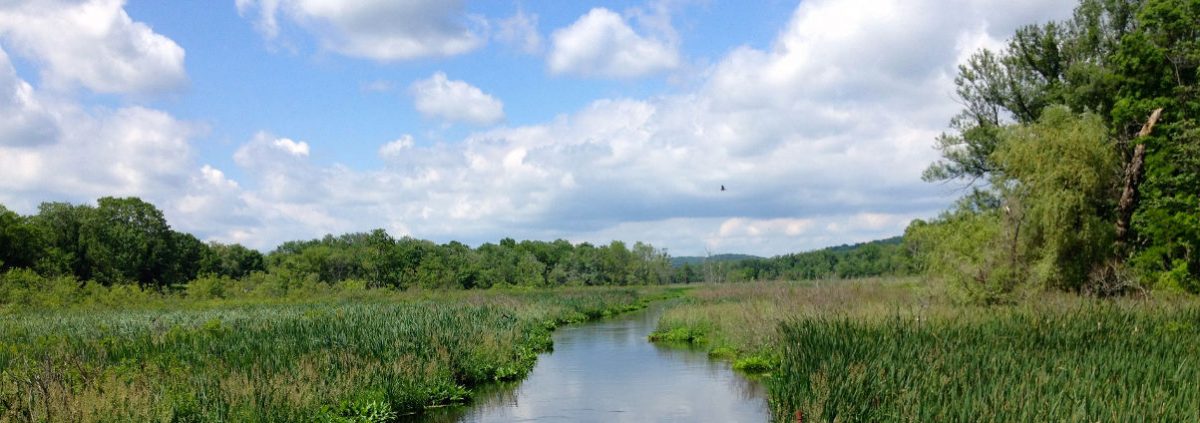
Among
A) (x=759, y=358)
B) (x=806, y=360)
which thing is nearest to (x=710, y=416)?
(x=806, y=360)

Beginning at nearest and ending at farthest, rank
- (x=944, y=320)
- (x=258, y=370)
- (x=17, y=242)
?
(x=258, y=370) → (x=944, y=320) → (x=17, y=242)

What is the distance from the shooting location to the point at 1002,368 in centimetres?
1172

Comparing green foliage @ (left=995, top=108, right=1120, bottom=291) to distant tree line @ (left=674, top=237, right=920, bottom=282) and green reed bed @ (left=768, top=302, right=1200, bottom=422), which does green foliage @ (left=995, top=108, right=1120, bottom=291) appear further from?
distant tree line @ (left=674, top=237, right=920, bottom=282)

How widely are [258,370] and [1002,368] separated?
12847 mm

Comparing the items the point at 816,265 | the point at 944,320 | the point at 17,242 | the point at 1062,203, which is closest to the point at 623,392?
the point at 944,320

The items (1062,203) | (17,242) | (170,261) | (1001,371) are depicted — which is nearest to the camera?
(1001,371)

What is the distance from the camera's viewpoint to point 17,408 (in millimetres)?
11586

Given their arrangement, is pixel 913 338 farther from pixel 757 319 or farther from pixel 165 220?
pixel 165 220

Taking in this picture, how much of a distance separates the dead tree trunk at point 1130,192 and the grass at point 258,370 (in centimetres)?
2218

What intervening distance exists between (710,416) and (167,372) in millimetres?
10613

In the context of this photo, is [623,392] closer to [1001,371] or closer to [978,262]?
[1001,371]

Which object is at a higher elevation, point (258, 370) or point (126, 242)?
point (126, 242)

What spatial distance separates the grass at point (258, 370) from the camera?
39.7 ft

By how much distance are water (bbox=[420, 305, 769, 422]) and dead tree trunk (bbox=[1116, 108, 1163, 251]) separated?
16298mm
